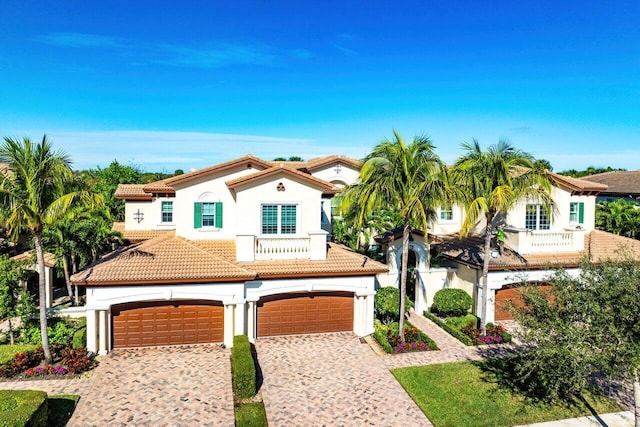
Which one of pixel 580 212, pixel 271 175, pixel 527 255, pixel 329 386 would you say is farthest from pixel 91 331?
pixel 580 212

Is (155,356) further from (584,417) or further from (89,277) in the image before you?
(584,417)

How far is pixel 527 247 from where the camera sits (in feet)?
71.2

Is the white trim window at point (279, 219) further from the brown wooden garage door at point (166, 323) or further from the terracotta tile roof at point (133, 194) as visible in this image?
the terracotta tile roof at point (133, 194)

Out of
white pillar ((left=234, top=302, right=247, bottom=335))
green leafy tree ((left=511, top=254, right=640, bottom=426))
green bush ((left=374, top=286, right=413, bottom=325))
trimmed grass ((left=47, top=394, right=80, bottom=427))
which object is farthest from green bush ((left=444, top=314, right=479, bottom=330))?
trimmed grass ((left=47, top=394, right=80, bottom=427))

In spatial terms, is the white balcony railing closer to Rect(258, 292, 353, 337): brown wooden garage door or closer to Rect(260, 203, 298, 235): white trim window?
Rect(260, 203, 298, 235): white trim window

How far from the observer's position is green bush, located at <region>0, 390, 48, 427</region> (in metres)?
9.96

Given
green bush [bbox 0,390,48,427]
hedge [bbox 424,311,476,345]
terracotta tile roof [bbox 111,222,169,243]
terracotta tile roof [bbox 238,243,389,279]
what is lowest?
hedge [bbox 424,311,476,345]

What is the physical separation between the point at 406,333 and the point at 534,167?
8.68 meters

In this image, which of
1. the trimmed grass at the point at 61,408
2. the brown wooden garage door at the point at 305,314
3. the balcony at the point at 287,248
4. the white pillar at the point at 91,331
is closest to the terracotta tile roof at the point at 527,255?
the brown wooden garage door at the point at 305,314

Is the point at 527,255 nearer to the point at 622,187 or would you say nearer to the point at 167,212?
the point at 167,212

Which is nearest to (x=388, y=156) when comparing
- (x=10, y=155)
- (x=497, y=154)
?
(x=497, y=154)

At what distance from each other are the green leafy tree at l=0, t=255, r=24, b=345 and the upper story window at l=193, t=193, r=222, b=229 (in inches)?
292

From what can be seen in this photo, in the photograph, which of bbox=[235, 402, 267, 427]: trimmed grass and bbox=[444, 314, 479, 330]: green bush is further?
bbox=[444, 314, 479, 330]: green bush

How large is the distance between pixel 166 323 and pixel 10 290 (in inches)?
256
